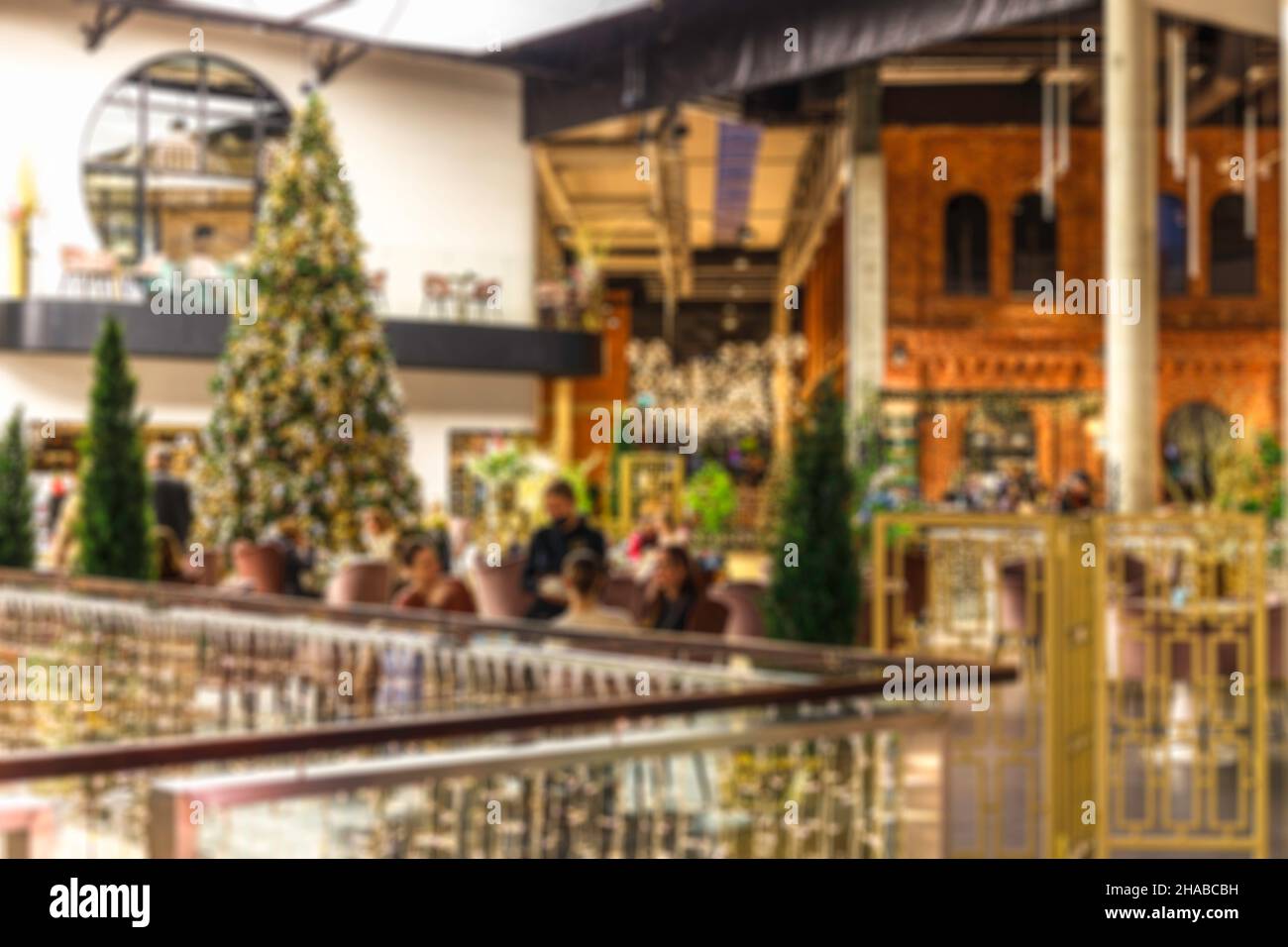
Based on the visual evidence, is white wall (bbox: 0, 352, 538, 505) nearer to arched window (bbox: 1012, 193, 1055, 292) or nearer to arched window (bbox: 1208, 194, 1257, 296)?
arched window (bbox: 1012, 193, 1055, 292)

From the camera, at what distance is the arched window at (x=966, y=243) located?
2342cm

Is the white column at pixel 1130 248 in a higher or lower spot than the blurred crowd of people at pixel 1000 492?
higher

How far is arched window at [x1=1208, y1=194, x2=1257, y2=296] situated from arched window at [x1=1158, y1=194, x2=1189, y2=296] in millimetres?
383

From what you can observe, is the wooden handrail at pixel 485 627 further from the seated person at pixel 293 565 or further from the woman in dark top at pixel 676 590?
the seated person at pixel 293 565

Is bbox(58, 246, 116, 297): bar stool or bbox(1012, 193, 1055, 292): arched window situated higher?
bbox(1012, 193, 1055, 292): arched window

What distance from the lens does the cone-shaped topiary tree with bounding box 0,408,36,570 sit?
1487 cm

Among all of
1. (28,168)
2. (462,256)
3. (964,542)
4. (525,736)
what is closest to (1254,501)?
(964,542)

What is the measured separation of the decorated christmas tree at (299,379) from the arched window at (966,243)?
447 inches

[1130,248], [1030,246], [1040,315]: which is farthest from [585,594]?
[1030,246]

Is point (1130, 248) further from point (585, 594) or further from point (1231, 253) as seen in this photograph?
point (1231, 253)

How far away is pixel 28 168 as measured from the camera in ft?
63.5

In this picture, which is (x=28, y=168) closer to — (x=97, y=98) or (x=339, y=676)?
(x=97, y=98)

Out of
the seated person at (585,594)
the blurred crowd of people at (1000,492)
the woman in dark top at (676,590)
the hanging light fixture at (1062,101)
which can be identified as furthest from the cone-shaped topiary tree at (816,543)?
the hanging light fixture at (1062,101)

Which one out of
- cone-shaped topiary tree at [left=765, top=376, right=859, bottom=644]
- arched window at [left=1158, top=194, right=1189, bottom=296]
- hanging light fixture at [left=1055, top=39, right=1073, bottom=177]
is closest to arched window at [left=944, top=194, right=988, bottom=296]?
hanging light fixture at [left=1055, top=39, right=1073, bottom=177]
